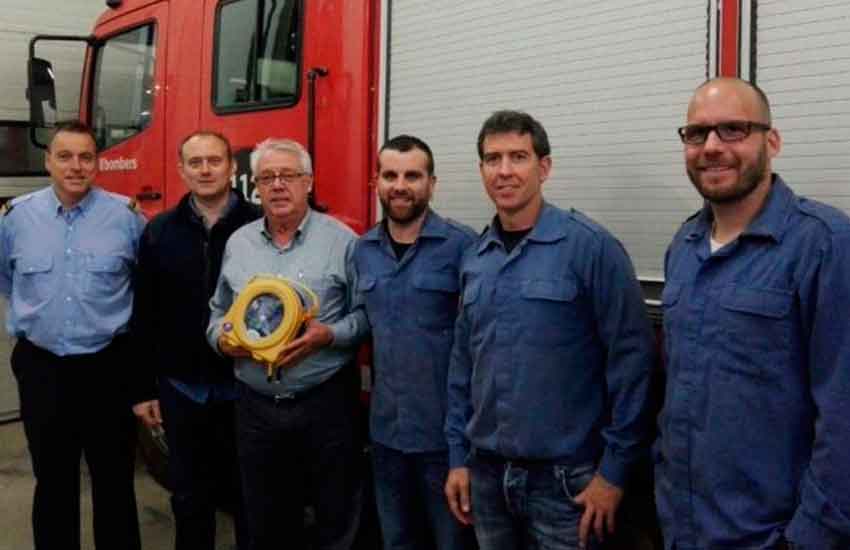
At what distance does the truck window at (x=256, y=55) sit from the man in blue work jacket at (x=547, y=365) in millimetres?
1499

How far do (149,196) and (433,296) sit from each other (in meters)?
2.20

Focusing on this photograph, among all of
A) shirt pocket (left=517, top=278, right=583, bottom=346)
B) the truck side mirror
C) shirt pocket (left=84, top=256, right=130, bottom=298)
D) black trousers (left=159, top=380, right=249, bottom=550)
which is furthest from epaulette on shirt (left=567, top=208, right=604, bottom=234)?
the truck side mirror

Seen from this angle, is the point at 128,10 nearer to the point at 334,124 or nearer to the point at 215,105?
the point at 215,105

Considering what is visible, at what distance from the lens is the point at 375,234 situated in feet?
8.93

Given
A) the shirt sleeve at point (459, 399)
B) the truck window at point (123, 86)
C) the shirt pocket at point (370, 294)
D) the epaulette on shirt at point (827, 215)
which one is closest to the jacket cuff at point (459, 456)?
the shirt sleeve at point (459, 399)

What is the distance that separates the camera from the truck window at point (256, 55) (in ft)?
11.6

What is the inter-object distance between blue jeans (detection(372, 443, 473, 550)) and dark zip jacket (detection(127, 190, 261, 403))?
0.77 m

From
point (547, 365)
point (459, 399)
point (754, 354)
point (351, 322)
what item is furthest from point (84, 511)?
point (754, 354)

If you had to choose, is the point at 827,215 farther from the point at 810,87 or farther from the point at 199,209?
the point at 199,209

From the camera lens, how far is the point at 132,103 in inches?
175

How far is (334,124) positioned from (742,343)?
6.59ft

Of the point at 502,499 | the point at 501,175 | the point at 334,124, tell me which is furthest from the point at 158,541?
the point at 501,175

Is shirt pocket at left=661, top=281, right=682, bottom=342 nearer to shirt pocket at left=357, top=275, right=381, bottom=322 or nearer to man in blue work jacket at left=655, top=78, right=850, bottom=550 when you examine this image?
man in blue work jacket at left=655, top=78, right=850, bottom=550

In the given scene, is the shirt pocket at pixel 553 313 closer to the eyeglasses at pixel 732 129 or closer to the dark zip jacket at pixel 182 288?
the eyeglasses at pixel 732 129
